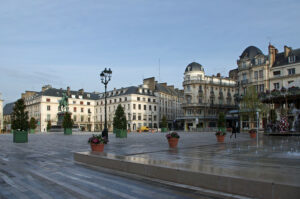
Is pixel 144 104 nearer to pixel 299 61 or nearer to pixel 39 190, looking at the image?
pixel 299 61

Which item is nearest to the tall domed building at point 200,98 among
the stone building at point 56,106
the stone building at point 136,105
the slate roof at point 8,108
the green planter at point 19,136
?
the stone building at point 136,105

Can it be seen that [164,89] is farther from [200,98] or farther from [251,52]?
[251,52]

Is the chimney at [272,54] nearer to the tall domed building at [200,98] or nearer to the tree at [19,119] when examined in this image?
the tall domed building at [200,98]

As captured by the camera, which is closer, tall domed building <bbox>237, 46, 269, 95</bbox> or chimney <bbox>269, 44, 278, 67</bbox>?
chimney <bbox>269, 44, 278, 67</bbox>

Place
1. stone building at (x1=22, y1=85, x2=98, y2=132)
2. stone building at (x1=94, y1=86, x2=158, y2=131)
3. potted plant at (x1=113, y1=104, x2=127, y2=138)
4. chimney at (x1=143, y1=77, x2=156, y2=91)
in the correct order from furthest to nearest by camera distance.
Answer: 1. chimney at (x1=143, y1=77, x2=156, y2=91)
2. stone building at (x1=22, y1=85, x2=98, y2=132)
3. stone building at (x1=94, y1=86, x2=158, y2=131)
4. potted plant at (x1=113, y1=104, x2=127, y2=138)

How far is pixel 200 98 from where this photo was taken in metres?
73.3

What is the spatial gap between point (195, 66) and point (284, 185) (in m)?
69.8

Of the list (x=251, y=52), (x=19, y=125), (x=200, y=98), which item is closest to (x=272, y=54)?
(x=251, y=52)

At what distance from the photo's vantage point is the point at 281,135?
106 ft

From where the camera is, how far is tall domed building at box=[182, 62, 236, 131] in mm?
72562

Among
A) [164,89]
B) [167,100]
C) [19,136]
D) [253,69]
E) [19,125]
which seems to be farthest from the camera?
[164,89]

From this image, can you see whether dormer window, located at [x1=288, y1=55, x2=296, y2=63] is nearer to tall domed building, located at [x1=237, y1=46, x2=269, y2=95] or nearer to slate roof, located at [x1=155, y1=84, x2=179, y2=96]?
tall domed building, located at [x1=237, y1=46, x2=269, y2=95]

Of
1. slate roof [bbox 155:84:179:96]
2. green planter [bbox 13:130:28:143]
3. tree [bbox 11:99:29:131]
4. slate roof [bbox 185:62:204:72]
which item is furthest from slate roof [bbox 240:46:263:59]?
green planter [bbox 13:130:28:143]

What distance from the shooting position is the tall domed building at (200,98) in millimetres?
72562
